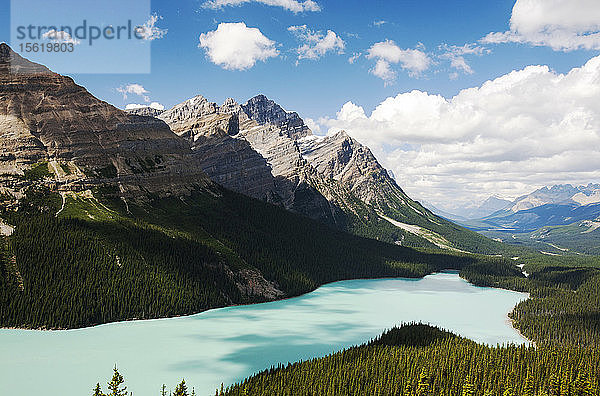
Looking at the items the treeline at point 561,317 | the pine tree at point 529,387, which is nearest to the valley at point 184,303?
the pine tree at point 529,387

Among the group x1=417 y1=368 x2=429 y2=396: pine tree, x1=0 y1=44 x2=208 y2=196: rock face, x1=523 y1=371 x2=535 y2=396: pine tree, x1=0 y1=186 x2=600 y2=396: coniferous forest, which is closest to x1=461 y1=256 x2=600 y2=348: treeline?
x1=0 y1=186 x2=600 y2=396: coniferous forest

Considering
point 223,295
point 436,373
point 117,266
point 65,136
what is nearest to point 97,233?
point 117,266

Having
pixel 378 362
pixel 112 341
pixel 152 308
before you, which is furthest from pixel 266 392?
pixel 152 308

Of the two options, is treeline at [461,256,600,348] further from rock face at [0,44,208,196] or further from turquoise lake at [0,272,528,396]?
rock face at [0,44,208,196]

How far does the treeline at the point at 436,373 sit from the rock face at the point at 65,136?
119 metres

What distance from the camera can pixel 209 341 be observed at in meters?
98.9

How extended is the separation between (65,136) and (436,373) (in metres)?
158

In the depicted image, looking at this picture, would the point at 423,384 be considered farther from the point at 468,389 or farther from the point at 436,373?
the point at 436,373

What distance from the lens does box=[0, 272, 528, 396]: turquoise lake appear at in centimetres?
7469

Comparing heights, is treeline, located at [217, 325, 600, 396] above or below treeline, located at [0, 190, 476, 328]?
below

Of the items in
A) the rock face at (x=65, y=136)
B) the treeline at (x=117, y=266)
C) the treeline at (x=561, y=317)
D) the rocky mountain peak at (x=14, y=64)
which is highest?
the rocky mountain peak at (x=14, y=64)

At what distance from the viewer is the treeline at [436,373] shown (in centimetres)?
6800

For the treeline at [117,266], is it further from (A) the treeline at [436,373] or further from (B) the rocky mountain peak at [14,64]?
(B) the rocky mountain peak at [14,64]

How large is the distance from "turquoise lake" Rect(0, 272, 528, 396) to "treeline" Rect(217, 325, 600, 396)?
39.6 ft
